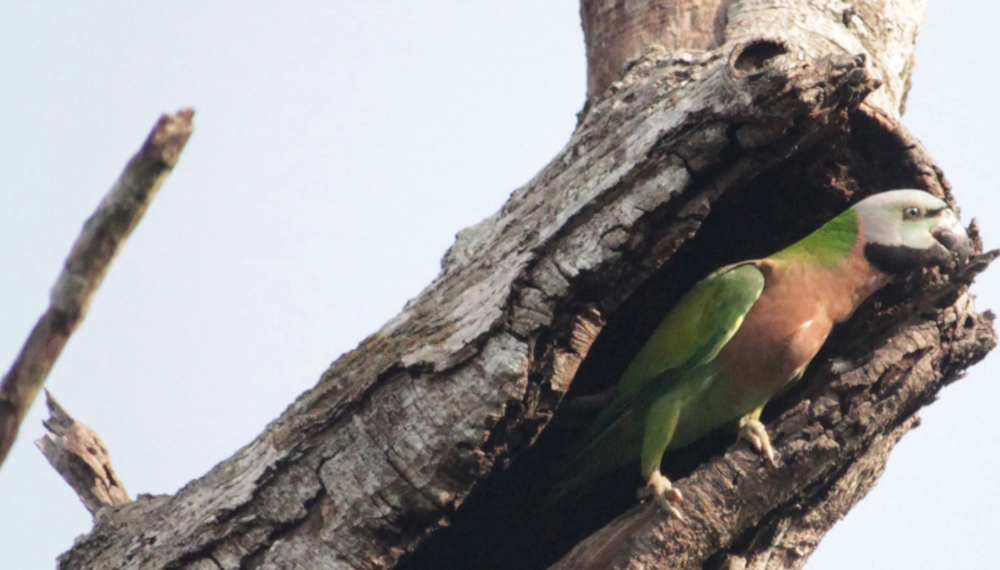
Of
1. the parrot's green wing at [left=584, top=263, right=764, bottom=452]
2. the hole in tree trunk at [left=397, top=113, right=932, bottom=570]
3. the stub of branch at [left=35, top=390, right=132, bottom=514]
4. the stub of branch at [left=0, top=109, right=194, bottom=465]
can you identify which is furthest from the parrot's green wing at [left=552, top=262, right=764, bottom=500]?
the stub of branch at [left=0, top=109, right=194, bottom=465]

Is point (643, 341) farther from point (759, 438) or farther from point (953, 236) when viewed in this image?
point (953, 236)

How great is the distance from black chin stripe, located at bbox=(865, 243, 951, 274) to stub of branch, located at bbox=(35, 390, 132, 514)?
340cm

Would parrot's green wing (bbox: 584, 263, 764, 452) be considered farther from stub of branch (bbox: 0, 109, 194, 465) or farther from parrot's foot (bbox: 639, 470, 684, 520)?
stub of branch (bbox: 0, 109, 194, 465)

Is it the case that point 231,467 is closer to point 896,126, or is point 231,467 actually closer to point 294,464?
point 294,464

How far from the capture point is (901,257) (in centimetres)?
439

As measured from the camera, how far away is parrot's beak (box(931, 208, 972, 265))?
13.8ft

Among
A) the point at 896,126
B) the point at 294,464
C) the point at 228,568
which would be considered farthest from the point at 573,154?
the point at 228,568

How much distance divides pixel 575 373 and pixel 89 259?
2.53 metres

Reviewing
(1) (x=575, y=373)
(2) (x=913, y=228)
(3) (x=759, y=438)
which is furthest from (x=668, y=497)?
(2) (x=913, y=228)

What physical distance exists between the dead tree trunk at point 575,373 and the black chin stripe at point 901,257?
0.08m

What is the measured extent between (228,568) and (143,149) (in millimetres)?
2446

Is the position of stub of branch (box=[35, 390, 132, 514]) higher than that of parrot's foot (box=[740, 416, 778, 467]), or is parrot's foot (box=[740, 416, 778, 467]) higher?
stub of branch (box=[35, 390, 132, 514])

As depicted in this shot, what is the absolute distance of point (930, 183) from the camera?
4215 millimetres

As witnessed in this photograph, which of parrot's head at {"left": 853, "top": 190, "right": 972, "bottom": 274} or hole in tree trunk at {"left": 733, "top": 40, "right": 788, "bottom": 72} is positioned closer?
hole in tree trunk at {"left": 733, "top": 40, "right": 788, "bottom": 72}
